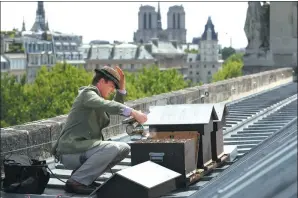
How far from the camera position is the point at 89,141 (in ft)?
19.1

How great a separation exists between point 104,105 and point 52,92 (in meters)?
51.1

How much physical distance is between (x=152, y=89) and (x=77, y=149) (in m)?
54.0

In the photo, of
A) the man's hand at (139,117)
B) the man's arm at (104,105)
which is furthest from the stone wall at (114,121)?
the man's hand at (139,117)

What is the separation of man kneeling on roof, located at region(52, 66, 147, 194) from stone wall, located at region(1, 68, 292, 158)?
1031mm

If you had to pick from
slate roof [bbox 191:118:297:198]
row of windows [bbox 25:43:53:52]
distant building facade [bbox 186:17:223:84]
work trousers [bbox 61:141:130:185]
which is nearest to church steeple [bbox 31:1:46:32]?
distant building facade [bbox 186:17:223:84]

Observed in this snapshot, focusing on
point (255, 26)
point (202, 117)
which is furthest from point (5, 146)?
point (255, 26)

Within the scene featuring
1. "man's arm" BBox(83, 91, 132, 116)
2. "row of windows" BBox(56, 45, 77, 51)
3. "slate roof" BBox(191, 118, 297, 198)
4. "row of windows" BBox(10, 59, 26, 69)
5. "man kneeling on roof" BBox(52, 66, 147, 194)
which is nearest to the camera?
"slate roof" BBox(191, 118, 297, 198)

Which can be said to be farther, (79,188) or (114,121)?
(114,121)

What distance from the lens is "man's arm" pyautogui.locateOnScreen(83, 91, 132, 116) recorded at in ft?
18.4

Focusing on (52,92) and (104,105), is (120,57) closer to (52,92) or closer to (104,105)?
(52,92)

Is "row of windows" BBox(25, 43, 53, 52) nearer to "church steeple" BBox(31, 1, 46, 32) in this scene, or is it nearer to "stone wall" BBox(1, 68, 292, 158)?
"church steeple" BBox(31, 1, 46, 32)

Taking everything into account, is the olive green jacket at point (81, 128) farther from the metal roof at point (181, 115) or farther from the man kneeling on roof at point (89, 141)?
the metal roof at point (181, 115)

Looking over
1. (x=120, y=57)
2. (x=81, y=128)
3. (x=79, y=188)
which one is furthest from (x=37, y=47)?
(x=79, y=188)

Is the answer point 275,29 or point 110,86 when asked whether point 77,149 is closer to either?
point 110,86
